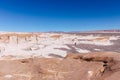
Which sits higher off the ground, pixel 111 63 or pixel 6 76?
pixel 111 63

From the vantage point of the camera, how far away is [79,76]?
1217 cm

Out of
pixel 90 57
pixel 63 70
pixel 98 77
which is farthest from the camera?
pixel 90 57

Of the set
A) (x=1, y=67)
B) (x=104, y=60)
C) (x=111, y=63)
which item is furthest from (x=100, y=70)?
(x=1, y=67)

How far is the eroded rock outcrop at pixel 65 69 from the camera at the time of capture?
12.1m

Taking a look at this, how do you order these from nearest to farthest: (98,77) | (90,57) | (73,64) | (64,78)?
1. (98,77)
2. (64,78)
3. (73,64)
4. (90,57)

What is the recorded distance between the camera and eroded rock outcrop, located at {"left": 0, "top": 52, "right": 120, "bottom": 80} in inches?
475

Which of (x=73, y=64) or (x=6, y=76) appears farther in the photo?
(x=73, y=64)

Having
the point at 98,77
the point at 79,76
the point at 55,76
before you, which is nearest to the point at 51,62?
the point at 55,76

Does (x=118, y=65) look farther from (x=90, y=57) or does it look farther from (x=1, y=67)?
(x=1, y=67)

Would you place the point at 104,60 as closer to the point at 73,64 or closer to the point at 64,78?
the point at 73,64

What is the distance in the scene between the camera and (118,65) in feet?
38.8

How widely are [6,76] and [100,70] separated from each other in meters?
6.05

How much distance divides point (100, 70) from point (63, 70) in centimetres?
248

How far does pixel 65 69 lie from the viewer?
1377 centimetres
